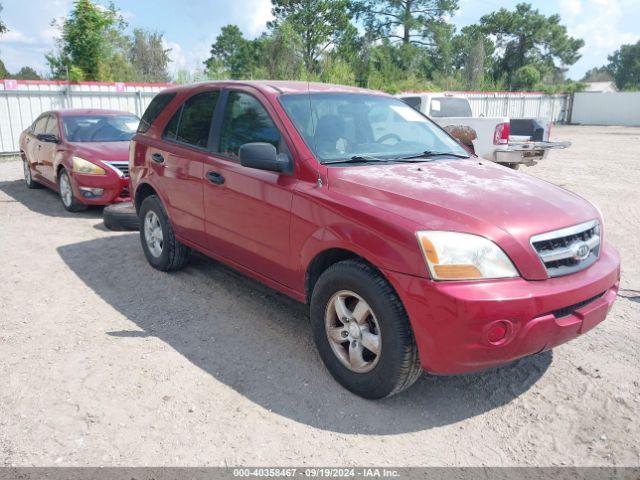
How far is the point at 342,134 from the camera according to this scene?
387cm

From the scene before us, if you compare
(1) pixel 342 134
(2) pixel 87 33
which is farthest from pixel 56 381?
(2) pixel 87 33

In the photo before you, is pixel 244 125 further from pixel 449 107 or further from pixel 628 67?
pixel 628 67

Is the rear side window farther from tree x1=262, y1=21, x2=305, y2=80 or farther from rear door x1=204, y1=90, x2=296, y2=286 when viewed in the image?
tree x1=262, y1=21, x2=305, y2=80

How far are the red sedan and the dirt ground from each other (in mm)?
2972

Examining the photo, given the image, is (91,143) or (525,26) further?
(525,26)

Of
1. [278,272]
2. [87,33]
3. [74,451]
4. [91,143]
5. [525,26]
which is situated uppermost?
[525,26]

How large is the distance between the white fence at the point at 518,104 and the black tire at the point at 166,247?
2395 centimetres

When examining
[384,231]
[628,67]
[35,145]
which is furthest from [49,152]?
[628,67]

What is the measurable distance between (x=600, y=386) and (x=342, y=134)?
236cm

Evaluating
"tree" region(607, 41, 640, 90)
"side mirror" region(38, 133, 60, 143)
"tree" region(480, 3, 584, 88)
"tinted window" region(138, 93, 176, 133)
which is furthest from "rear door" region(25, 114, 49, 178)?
"tree" region(607, 41, 640, 90)

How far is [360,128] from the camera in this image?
13.2 feet

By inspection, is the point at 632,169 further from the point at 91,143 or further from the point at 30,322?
the point at 30,322

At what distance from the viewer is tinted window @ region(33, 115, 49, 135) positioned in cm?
961

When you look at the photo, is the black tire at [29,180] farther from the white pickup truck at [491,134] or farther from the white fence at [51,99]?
the white pickup truck at [491,134]
